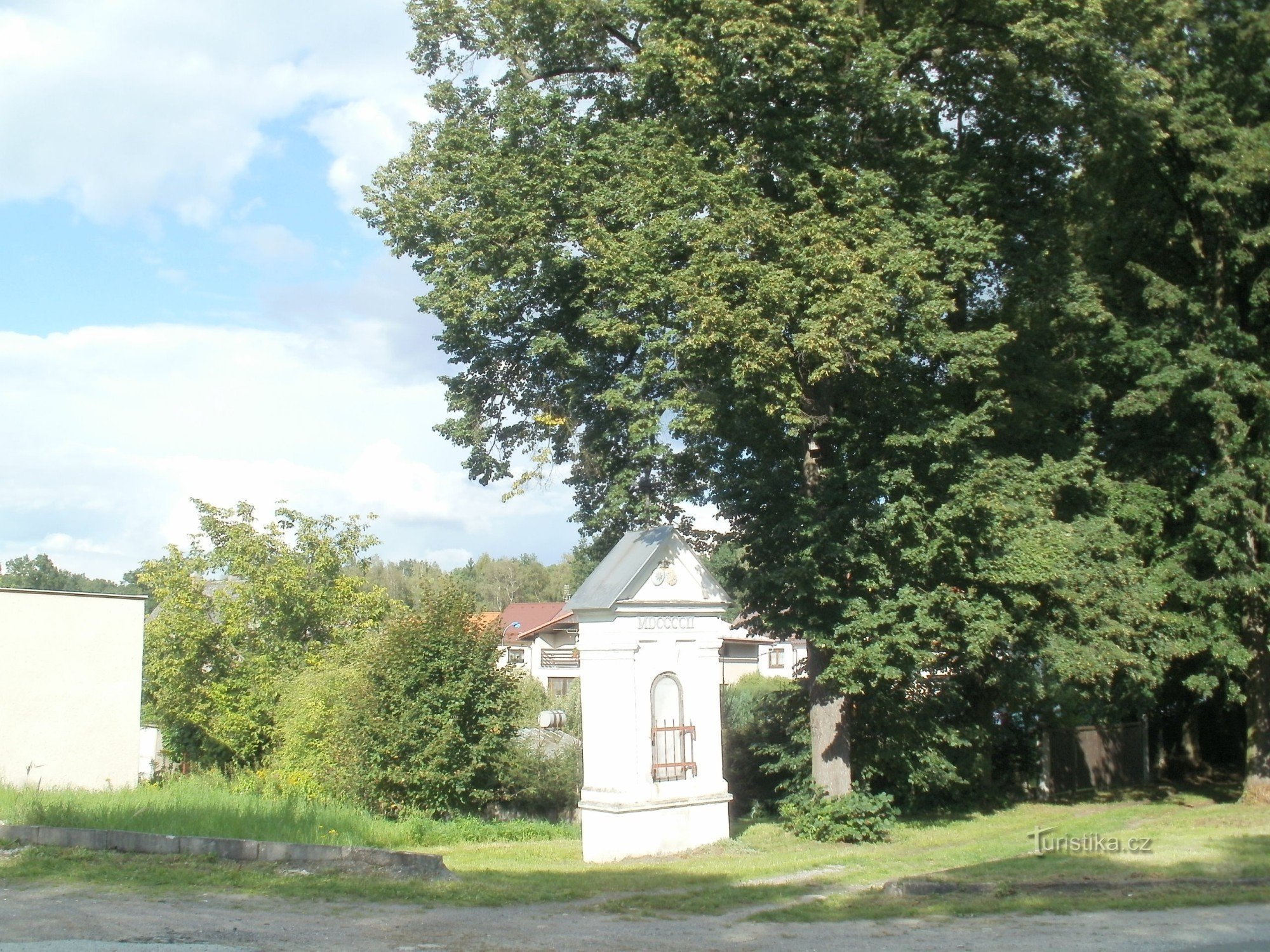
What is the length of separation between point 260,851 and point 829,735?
8.96 m

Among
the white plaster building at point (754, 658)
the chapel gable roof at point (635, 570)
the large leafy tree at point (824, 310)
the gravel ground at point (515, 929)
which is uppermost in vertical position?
the large leafy tree at point (824, 310)

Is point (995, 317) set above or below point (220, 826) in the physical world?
above

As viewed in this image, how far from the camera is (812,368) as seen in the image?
1533 centimetres

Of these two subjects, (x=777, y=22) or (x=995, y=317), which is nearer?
(x=777, y=22)

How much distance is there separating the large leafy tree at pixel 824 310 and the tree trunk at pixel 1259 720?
7.02ft

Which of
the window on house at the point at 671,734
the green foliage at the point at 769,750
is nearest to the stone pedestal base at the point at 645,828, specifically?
the window on house at the point at 671,734

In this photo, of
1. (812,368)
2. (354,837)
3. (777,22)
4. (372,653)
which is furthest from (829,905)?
(777,22)

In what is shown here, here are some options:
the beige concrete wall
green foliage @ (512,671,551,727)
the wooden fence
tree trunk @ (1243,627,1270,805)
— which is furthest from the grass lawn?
the beige concrete wall

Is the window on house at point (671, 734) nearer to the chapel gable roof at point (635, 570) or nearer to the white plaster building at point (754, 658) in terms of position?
the chapel gable roof at point (635, 570)

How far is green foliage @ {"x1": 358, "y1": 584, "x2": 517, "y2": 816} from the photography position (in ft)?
57.3

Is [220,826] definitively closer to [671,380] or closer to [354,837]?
[354,837]

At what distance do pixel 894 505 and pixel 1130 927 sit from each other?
290 inches

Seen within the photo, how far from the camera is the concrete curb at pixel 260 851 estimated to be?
10875mm

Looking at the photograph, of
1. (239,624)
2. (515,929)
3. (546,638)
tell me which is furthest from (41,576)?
(515,929)
